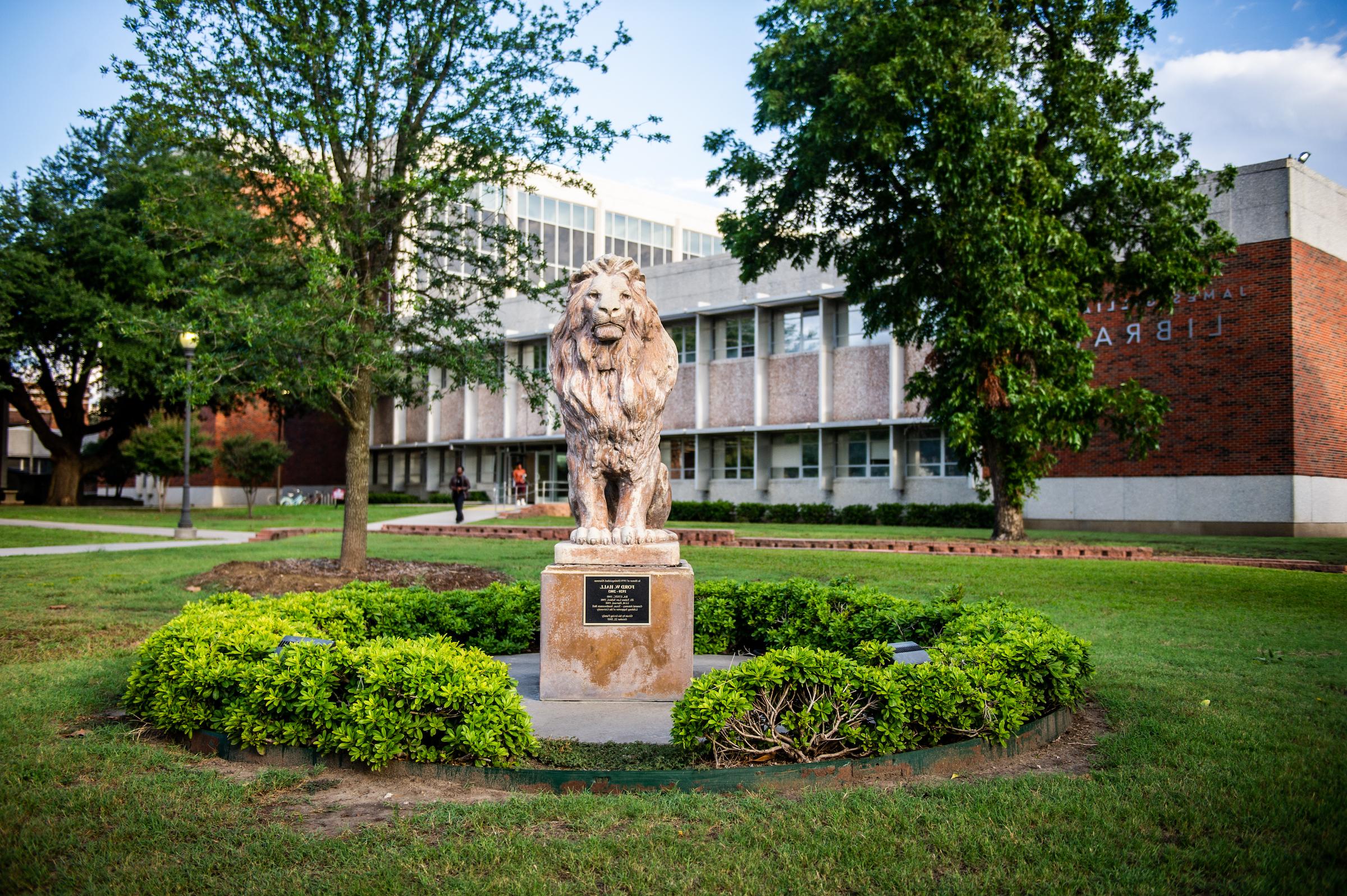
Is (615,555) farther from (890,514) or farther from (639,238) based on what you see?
(639,238)

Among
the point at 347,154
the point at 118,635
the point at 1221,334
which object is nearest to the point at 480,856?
the point at 118,635

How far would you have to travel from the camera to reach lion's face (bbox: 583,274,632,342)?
21.1ft

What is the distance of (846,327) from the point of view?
32.9 metres

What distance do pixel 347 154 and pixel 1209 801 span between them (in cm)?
1195

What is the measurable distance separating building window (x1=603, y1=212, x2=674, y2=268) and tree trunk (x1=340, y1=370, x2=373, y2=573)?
124ft

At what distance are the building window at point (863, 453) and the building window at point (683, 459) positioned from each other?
6.30 m

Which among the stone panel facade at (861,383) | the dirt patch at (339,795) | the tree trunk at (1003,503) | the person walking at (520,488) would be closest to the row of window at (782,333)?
the stone panel facade at (861,383)

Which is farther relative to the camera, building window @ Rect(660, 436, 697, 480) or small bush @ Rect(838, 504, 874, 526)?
building window @ Rect(660, 436, 697, 480)

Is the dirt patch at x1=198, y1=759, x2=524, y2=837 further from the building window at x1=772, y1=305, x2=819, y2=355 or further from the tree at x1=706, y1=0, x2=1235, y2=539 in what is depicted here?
the building window at x1=772, y1=305, x2=819, y2=355

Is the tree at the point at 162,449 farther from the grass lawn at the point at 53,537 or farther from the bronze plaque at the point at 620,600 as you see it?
the bronze plaque at the point at 620,600

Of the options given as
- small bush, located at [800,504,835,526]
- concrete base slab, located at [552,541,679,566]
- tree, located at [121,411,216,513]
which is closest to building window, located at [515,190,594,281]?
tree, located at [121,411,216,513]

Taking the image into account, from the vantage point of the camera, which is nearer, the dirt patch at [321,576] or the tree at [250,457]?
the dirt patch at [321,576]

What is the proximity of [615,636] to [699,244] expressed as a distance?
51.5 m

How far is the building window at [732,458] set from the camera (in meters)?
35.6
